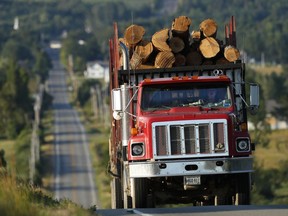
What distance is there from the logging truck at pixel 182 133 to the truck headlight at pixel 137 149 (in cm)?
1

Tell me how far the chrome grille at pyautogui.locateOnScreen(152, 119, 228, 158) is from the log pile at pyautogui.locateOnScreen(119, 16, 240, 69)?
2291mm

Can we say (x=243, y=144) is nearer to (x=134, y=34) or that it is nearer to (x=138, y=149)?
(x=138, y=149)

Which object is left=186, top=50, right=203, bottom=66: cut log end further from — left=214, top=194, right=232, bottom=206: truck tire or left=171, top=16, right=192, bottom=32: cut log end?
left=214, top=194, right=232, bottom=206: truck tire

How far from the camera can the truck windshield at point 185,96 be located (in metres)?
19.7

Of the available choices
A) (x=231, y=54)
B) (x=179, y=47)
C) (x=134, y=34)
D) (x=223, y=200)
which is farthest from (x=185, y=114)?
(x=134, y=34)

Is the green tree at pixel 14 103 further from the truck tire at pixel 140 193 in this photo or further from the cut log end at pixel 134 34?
the truck tire at pixel 140 193

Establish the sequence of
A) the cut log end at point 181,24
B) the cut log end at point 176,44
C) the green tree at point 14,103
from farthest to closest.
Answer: the green tree at point 14,103, the cut log end at point 181,24, the cut log end at point 176,44

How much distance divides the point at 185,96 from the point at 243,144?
1.37m

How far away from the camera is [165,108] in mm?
19641

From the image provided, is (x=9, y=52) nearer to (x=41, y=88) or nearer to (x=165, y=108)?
(x=41, y=88)

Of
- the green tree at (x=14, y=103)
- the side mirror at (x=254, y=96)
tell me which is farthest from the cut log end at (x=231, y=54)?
the green tree at (x=14, y=103)

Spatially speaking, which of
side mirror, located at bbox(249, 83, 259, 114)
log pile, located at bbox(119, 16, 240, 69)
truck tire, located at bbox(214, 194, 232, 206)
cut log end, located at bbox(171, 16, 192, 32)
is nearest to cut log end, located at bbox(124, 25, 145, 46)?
log pile, located at bbox(119, 16, 240, 69)

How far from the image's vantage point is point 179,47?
853 inches

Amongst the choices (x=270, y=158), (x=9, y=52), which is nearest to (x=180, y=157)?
(x=270, y=158)
